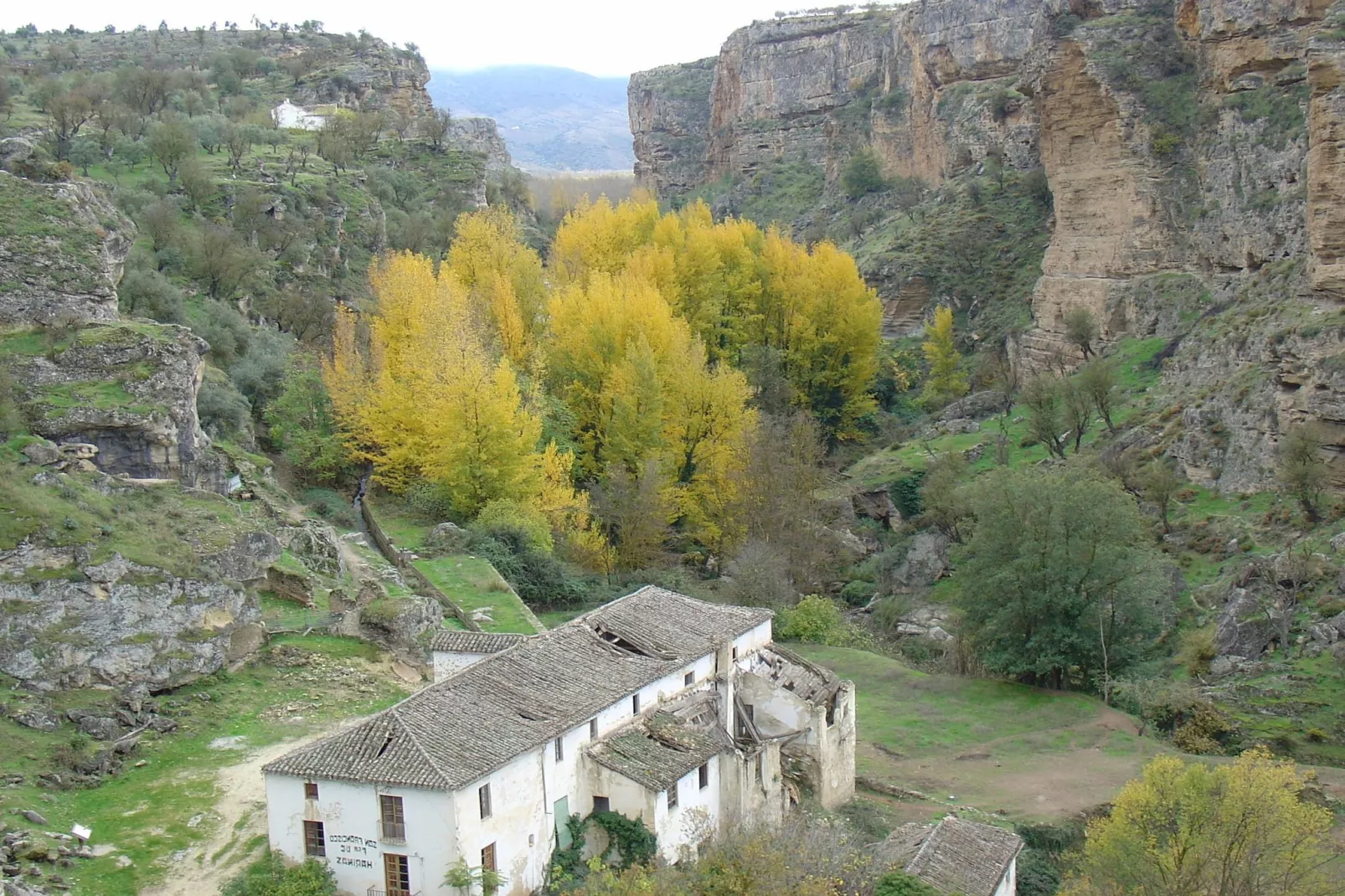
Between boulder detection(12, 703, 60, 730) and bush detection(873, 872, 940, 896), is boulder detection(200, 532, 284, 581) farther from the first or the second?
bush detection(873, 872, 940, 896)

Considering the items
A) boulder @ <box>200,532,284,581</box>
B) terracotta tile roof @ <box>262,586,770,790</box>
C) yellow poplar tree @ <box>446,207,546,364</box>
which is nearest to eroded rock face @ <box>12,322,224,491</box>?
boulder @ <box>200,532,284,581</box>

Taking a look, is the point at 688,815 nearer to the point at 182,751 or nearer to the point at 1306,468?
the point at 182,751

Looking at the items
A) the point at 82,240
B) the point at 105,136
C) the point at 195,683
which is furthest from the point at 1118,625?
the point at 105,136

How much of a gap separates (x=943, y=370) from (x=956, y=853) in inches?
1400

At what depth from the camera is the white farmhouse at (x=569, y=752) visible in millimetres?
16844

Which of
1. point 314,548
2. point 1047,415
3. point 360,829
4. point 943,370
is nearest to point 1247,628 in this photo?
point 1047,415

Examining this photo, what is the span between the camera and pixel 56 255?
26.3 metres

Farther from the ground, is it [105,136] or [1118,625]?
[105,136]

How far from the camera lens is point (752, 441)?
1500 inches

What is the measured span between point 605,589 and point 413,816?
15.9 m

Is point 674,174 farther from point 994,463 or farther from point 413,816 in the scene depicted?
point 413,816

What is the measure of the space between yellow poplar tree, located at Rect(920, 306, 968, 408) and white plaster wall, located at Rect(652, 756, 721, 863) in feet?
111

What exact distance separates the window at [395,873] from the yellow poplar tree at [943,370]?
127 ft

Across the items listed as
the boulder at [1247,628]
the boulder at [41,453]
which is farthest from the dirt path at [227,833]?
the boulder at [1247,628]
